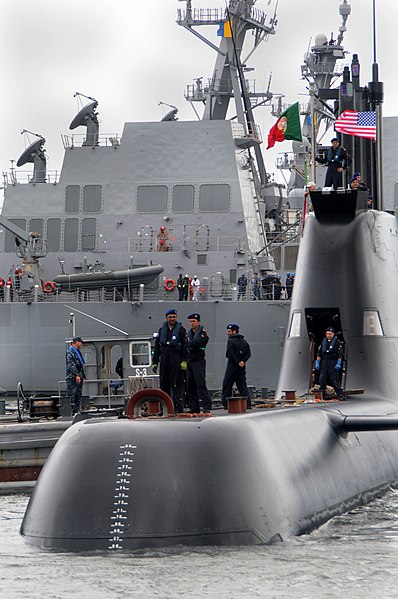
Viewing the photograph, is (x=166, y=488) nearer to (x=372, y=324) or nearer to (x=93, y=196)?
(x=372, y=324)

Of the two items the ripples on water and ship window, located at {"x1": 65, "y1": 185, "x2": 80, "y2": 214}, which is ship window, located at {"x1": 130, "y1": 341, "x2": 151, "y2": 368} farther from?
ship window, located at {"x1": 65, "y1": 185, "x2": 80, "y2": 214}

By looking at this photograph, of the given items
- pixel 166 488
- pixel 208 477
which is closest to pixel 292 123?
pixel 208 477

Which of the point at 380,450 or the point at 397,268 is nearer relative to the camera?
the point at 380,450

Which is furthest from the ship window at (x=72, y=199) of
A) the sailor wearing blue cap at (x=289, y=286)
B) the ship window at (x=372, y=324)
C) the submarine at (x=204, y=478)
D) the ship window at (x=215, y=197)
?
the submarine at (x=204, y=478)

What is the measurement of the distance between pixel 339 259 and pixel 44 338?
2021 cm

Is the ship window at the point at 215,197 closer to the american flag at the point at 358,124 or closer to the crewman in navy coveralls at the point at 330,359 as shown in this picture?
the american flag at the point at 358,124

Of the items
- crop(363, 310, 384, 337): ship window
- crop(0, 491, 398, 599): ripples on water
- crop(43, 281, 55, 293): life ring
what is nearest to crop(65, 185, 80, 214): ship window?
crop(43, 281, 55, 293): life ring

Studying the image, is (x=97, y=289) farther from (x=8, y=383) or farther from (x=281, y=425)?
(x=281, y=425)

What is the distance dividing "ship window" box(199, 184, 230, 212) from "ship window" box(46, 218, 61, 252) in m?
4.83

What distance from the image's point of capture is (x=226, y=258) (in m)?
36.2

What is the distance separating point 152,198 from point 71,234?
3.09 metres

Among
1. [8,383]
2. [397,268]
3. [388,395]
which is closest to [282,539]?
[388,395]

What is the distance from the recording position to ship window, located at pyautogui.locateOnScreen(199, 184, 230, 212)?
36.3m

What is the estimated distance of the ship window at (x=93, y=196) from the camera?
37125mm
